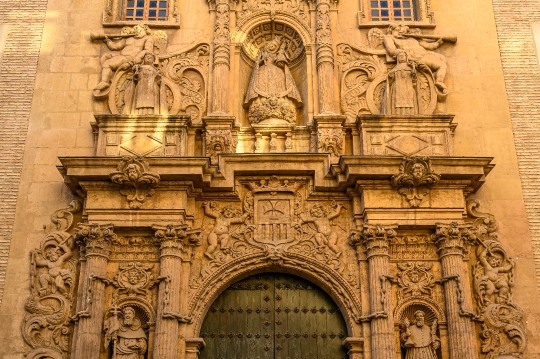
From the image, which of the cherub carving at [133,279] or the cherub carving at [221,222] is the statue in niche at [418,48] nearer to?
the cherub carving at [221,222]

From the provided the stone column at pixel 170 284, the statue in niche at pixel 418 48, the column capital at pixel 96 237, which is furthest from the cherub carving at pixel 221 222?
the statue in niche at pixel 418 48

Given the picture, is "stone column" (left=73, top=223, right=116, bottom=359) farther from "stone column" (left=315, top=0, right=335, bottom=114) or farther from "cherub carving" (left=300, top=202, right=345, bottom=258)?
"stone column" (left=315, top=0, right=335, bottom=114)

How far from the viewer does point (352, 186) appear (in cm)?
1130

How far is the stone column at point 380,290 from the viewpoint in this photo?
1031cm

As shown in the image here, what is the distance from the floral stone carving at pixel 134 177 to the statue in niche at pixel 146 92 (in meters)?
1.21

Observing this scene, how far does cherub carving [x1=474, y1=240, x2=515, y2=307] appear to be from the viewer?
10.9 meters

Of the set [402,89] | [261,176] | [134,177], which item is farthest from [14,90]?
[402,89]

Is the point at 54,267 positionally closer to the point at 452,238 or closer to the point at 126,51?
the point at 126,51

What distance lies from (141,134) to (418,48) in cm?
497

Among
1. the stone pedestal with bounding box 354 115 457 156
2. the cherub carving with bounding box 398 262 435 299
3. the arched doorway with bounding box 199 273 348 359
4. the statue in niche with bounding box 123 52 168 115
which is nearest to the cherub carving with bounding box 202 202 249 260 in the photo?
the arched doorway with bounding box 199 273 348 359

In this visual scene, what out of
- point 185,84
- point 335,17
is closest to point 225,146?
point 185,84

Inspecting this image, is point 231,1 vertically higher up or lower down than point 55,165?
higher up

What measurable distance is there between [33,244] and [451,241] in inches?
249

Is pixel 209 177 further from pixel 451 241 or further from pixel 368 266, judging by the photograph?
pixel 451 241
